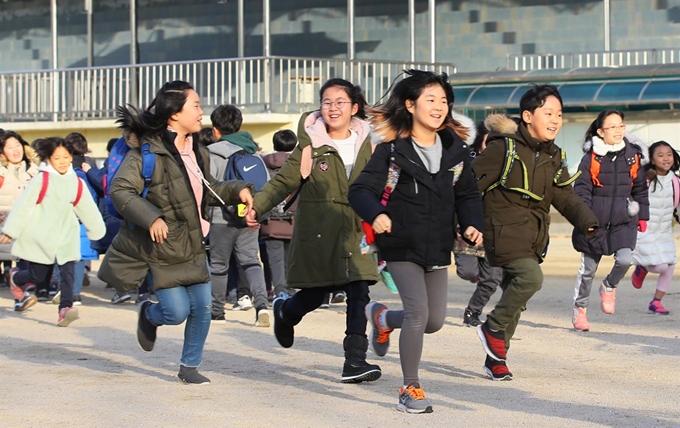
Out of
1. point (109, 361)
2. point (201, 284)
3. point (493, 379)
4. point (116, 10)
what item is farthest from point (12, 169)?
point (116, 10)

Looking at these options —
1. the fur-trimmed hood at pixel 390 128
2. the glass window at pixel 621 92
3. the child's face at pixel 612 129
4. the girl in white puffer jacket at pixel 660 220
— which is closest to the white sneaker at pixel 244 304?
the girl in white puffer jacket at pixel 660 220

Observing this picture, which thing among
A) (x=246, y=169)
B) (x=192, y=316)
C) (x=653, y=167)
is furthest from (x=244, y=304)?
(x=192, y=316)

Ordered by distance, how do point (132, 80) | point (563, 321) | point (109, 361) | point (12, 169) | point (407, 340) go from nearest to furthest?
point (407, 340)
point (109, 361)
point (563, 321)
point (12, 169)
point (132, 80)

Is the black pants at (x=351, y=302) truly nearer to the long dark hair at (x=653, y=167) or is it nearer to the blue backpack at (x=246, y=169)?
the blue backpack at (x=246, y=169)

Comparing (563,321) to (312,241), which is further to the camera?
(563,321)

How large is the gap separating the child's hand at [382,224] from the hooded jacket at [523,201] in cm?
143

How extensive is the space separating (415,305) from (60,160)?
17.7 ft

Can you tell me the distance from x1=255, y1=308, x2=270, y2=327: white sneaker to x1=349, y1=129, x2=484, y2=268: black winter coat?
13.1 feet

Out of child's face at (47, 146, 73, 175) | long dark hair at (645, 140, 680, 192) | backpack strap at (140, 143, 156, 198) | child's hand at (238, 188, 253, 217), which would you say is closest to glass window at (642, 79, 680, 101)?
long dark hair at (645, 140, 680, 192)

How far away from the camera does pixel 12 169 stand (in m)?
13.9

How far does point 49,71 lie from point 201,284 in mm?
18579

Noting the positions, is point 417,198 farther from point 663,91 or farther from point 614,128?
point 663,91

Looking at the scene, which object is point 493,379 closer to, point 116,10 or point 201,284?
point 201,284

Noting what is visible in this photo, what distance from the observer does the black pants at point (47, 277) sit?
10.9 meters
